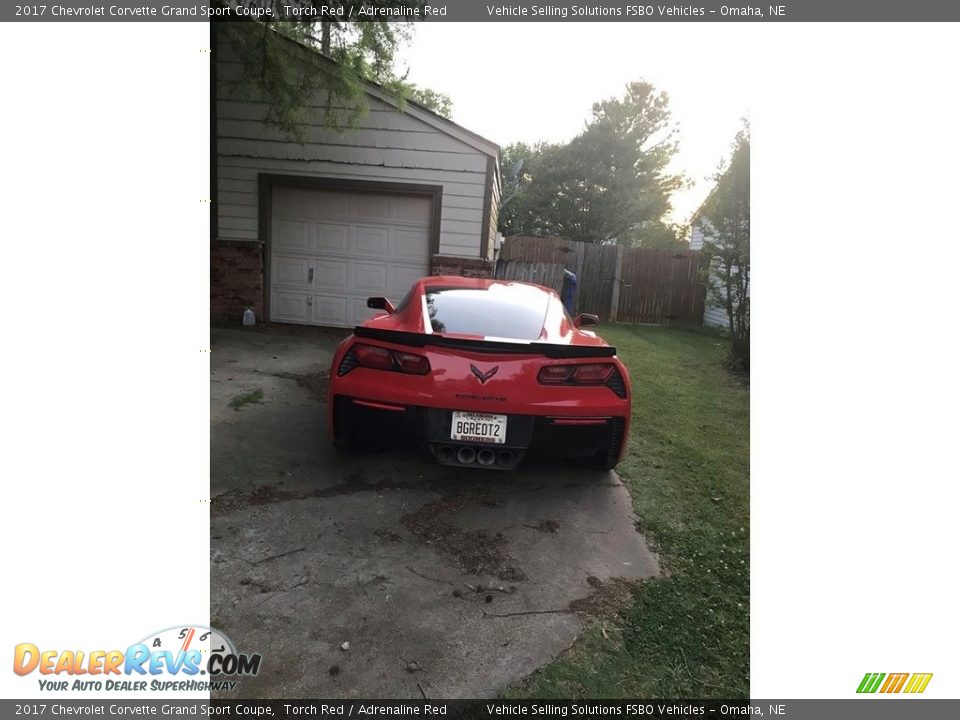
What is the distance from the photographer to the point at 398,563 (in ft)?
8.20

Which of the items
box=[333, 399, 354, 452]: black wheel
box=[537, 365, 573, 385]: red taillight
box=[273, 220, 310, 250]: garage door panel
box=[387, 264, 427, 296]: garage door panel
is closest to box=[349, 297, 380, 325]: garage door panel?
box=[387, 264, 427, 296]: garage door panel

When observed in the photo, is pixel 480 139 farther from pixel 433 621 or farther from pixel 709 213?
pixel 433 621

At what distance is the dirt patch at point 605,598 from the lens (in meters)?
2.26

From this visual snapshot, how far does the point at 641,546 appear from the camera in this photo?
9.37 feet

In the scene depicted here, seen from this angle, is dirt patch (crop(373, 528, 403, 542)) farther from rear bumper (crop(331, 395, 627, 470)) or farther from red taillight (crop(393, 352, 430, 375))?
red taillight (crop(393, 352, 430, 375))

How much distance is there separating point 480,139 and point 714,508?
22.5 feet

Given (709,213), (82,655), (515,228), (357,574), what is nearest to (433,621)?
(357,574)

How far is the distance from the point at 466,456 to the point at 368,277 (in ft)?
21.0

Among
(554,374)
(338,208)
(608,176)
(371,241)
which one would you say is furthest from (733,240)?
(608,176)

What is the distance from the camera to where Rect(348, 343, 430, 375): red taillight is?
3.01 meters

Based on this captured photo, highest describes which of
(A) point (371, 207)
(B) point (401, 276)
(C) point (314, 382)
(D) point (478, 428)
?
(A) point (371, 207)
